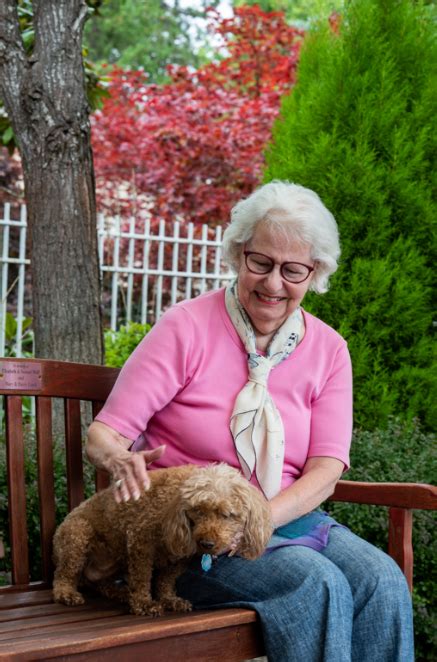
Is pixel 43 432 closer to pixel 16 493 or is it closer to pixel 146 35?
pixel 16 493

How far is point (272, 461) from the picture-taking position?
115 inches

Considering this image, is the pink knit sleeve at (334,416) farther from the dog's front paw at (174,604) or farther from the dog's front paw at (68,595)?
the dog's front paw at (68,595)

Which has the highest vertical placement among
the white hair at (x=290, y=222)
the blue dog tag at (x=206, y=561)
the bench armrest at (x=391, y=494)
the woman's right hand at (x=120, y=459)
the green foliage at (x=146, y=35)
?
the green foliage at (x=146, y=35)

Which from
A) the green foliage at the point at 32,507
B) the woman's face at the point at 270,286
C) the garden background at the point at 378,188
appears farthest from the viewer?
the garden background at the point at 378,188

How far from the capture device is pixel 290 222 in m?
3.06

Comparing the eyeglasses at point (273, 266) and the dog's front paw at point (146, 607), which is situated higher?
the eyeglasses at point (273, 266)

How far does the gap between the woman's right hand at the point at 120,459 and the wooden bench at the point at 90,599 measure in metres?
0.35

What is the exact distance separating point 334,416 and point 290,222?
0.63m

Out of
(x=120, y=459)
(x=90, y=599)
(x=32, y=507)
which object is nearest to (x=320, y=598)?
(x=120, y=459)

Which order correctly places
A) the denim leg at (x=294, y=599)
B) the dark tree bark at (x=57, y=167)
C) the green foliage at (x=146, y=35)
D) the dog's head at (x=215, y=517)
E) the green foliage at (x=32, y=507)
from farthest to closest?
the green foliage at (x=146, y=35), the dark tree bark at (x=57, y=167), the green foliage at (x=32, y=507), the denim leg at (x=294, y=599), the dog's head at (x=215, y=517)

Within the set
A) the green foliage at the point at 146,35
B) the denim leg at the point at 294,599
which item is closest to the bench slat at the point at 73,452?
the denim leg at the point at 294,599

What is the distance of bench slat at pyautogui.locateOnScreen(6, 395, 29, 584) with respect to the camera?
311cm

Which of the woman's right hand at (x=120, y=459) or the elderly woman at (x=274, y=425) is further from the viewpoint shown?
the elderly woman at (x=274, y=425)

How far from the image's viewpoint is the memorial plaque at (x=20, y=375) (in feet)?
10.3
